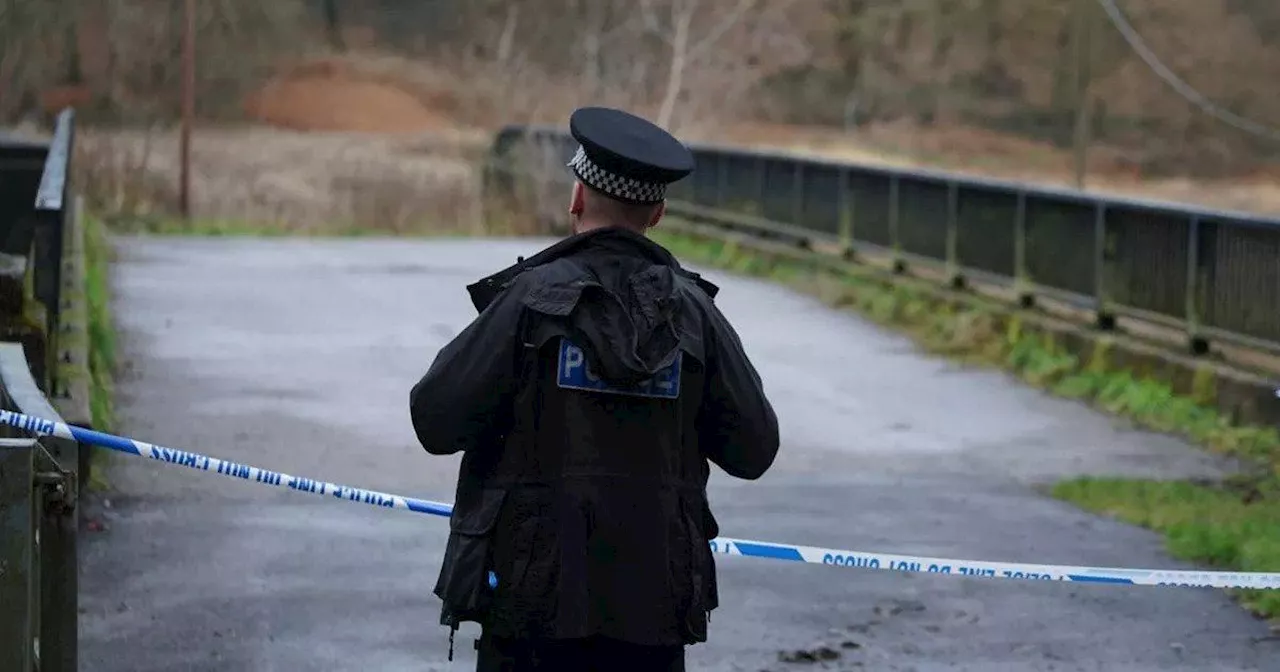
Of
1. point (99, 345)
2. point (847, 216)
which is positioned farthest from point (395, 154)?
point (99, 345)

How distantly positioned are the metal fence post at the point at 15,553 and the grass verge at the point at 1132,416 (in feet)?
16.4

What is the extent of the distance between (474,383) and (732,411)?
540mm

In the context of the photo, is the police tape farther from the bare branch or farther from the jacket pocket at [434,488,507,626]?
the bare branch

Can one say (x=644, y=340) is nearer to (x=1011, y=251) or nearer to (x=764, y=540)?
(x=764, y=540)

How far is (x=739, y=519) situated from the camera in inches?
393

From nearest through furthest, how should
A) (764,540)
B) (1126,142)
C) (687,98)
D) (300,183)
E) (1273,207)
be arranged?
(764,540) → (300,183) → (1273,207) → (687,98) → (1126,142)

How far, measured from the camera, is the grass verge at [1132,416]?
930cm

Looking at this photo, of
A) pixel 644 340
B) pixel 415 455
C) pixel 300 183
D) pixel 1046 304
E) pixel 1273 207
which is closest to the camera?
pixel 644 340

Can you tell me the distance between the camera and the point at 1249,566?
347 inches

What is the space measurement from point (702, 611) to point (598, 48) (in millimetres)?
51954

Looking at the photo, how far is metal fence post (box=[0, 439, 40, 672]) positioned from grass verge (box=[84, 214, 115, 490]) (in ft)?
17.7

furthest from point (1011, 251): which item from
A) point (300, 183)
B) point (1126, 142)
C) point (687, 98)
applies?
point (1126, 142)

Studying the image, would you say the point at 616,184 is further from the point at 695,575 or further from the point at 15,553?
the point at 15,553

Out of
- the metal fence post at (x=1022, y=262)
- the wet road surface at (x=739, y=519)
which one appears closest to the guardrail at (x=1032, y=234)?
the metal fence post at (x=1022, y=262)
